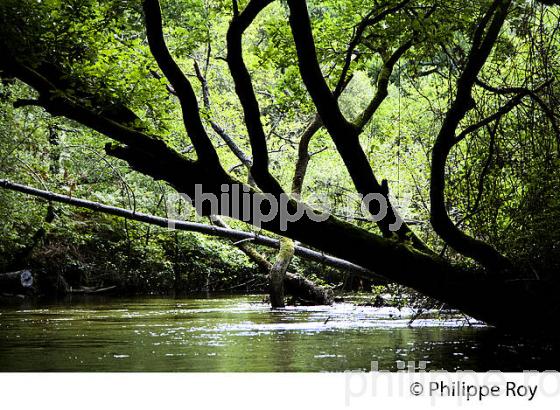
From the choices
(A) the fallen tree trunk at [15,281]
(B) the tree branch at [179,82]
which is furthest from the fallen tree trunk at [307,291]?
(B) the tree branch at [179,82]

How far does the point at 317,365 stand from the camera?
20.3 feet

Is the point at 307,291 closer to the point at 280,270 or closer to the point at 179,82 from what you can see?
the point at 280,270

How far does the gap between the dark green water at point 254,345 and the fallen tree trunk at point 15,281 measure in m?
9.18

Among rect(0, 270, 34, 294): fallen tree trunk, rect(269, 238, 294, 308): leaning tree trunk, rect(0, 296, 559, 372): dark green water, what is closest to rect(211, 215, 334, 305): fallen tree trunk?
rect(269, 238, 294, 308): leaning tree trunk

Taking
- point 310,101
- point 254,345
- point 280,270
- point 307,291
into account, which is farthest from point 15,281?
point 254,345

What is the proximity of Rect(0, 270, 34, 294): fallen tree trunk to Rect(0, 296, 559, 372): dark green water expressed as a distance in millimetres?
9180

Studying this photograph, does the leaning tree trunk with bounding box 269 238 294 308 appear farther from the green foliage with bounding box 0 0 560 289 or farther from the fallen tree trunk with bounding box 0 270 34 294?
the fallen tree trunk with bounding box 0 270 34 294

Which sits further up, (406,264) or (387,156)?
(387,156)

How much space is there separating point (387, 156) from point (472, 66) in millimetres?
13073

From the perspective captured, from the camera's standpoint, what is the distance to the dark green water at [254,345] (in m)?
6.29

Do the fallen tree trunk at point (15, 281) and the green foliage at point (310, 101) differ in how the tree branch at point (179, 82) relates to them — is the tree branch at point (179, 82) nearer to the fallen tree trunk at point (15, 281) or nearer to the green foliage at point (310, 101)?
the green foliage at point (310, 101)

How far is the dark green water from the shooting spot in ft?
20.6
